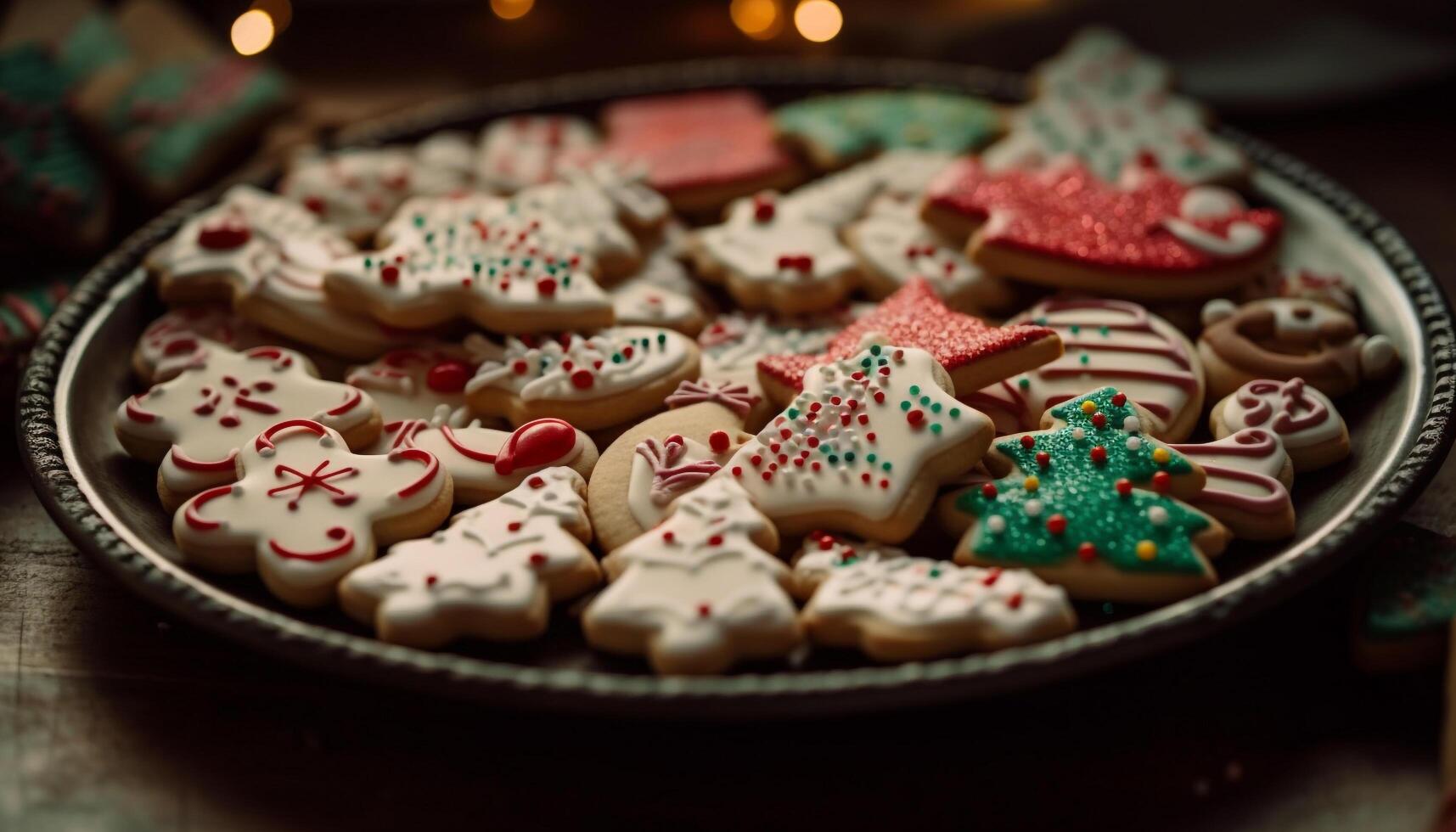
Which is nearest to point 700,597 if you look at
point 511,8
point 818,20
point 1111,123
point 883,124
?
point 883,124

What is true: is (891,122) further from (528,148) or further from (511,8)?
(511,8)

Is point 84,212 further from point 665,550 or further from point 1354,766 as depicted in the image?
point 1354,766

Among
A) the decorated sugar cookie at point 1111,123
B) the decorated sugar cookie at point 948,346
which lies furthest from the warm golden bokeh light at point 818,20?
the decorated sugar cookie at point 948,346

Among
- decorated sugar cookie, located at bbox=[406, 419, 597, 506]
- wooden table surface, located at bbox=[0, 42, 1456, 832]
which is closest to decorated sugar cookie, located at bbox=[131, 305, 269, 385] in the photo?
decorated sugar cookie, located at bbox=[406, 419, 597, 506]

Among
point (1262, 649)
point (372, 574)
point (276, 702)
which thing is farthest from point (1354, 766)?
point (276, 702)

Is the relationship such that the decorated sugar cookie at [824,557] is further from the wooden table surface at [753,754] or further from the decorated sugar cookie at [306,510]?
the decorated sugar cookie at [306,510]

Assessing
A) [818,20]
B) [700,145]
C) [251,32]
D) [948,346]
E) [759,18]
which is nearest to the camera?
[948,346]

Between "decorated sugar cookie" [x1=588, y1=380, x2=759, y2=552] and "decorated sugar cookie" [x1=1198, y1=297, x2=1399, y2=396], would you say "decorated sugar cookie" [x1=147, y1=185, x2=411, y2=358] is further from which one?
"decorated sugar cookie" [x1=1198, y1=297, x2=1399, y2=396]
